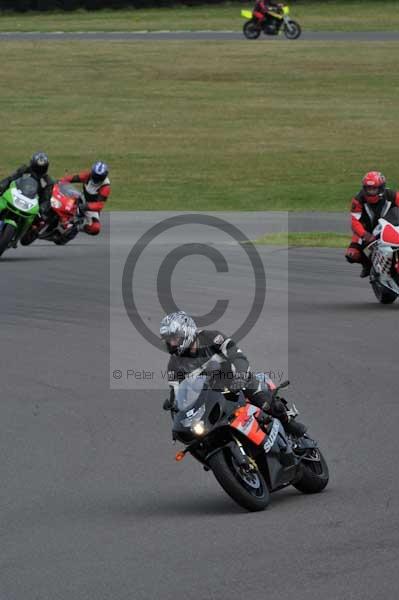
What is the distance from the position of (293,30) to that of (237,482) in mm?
43202

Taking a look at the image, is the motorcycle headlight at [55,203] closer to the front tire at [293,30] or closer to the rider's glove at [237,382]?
the rider's glove at [237,382]

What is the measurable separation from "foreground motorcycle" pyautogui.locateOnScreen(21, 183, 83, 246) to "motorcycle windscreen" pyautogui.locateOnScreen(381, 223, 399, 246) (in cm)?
642

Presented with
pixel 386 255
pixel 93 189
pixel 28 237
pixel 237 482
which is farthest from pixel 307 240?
pixel 237 482

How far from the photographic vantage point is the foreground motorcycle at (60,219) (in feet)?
70.0

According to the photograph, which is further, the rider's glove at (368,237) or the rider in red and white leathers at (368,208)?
the rider in red and white leathers at (368,208)

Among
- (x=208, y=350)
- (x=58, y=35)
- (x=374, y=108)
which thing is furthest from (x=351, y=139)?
(x=208, y=350)

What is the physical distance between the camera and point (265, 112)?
41.8 meters

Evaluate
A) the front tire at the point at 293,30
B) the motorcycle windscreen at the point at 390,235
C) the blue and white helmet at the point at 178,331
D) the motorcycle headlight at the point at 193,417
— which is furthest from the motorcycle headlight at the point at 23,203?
the front tire at the point at 293,30

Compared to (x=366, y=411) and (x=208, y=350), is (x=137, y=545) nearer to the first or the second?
(x=208, y=350)

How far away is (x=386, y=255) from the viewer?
16594mm

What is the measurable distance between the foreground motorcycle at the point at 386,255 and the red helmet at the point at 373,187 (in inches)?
11.1

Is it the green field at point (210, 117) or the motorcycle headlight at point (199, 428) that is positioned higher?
the motorcycle headlight at point (199, 428)

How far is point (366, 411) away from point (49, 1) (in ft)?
156

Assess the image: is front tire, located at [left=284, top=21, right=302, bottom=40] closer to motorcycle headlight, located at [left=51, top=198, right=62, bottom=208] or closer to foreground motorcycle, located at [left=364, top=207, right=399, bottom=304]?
motorcycle headlight, located at [left=51, top=198, right=62, bottom=208]
